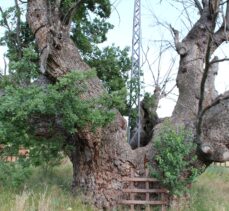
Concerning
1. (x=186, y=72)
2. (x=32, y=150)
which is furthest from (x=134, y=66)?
(x=32, y=150)

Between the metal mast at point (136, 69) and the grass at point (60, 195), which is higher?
the metal mast at point (136, 69)

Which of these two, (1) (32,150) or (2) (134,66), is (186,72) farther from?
(1) (32,150)

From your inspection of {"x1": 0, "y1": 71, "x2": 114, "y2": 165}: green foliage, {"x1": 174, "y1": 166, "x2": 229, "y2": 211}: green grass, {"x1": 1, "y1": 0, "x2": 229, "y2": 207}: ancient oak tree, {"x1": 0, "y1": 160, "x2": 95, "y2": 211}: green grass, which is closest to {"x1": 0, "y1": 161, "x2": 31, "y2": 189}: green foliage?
{"x1": 0, "y1": 160, "x2": 95, "y2": 211}: green grass

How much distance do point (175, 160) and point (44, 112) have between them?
2500mm

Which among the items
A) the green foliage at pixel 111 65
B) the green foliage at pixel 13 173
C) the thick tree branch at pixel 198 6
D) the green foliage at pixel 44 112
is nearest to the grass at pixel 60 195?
the green foliage at pixel 13 173

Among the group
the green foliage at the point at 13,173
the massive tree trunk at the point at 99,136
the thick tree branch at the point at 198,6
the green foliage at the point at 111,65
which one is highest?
the thick tree branch at the point at 198,6

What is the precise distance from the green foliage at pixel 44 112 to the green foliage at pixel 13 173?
33 cm

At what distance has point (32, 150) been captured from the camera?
7.16m

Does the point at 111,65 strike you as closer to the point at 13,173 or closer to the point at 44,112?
the point at 44,112

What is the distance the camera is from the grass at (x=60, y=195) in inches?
244

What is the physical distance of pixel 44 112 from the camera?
21.4ft

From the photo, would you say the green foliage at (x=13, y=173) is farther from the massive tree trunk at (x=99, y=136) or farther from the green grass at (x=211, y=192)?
the green grass at (x=211, y=192)

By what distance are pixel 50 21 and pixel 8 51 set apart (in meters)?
2.92

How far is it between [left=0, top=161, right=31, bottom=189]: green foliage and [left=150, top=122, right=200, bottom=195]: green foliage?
7.85 feet
